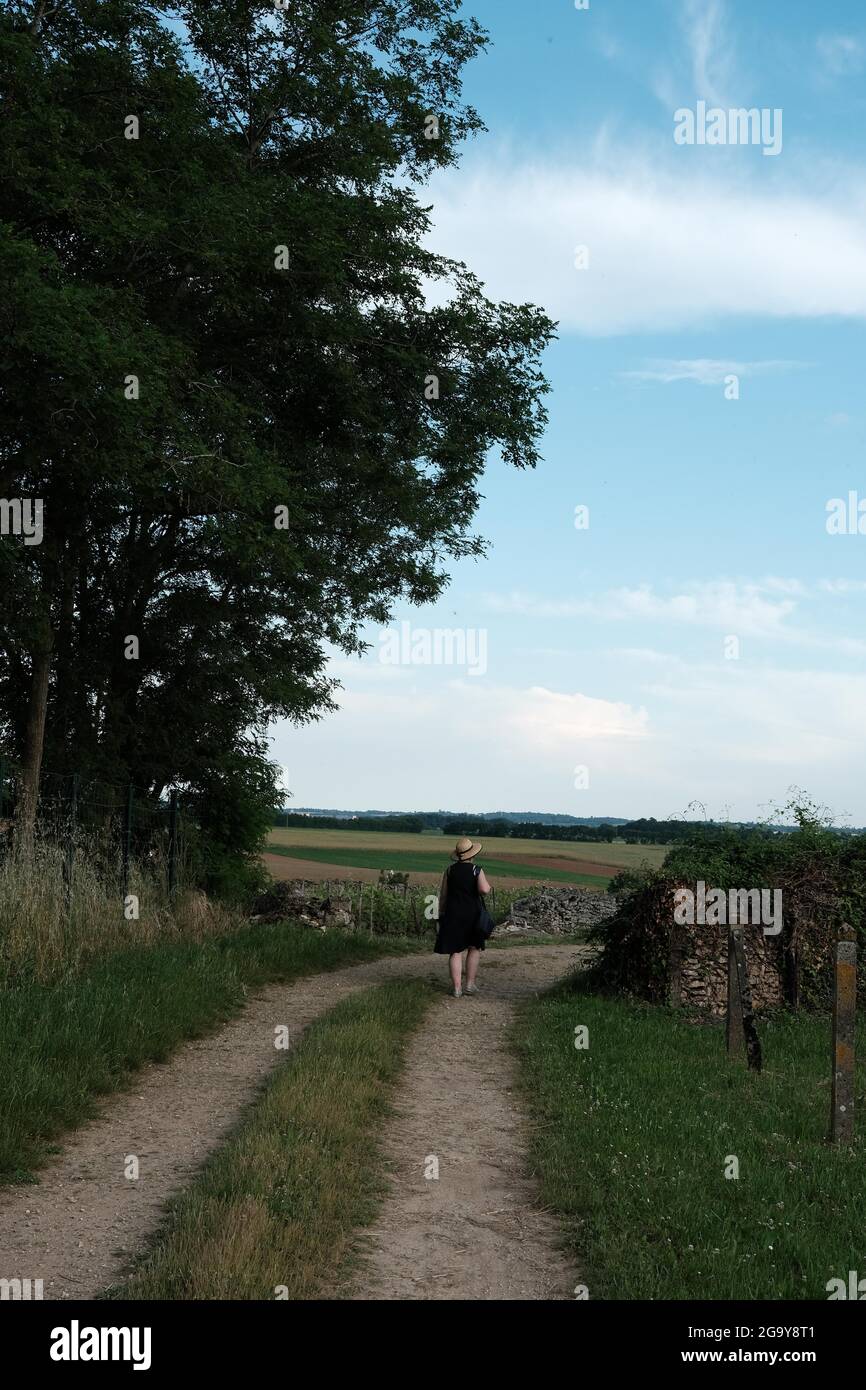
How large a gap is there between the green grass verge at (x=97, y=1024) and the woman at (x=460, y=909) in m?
2.40

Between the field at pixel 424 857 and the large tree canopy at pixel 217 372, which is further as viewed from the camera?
the field at pixel 424 857

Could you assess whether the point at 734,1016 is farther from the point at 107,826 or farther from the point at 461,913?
the point at 107,826

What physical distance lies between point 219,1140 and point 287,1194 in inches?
72.9

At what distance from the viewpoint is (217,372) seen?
18.8m

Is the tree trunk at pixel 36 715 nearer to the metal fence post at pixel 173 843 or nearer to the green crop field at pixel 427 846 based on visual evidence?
the metal fence post at pixel 173 843

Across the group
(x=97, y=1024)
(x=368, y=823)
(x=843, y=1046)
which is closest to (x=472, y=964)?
(x=97, y=1024)

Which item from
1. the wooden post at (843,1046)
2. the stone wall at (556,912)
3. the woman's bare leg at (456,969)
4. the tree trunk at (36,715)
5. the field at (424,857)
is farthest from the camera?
the field at (424,857)

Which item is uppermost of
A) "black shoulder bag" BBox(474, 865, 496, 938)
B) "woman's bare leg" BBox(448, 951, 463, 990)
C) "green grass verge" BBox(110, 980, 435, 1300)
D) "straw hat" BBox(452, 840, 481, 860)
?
"straw hat" BBox(452, 840, 481, 860)

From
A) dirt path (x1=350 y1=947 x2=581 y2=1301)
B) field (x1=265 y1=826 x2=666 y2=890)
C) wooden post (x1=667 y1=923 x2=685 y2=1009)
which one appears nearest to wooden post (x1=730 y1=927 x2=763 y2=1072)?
dirt path (x1=350 y1=947 x2=581 y2=1301)

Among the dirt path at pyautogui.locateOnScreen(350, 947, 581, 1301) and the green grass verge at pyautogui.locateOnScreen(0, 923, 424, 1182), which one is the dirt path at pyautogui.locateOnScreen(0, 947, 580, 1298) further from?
the green grass verge at pyautogui.locateOnScreen(0, 923, 424, 1182)

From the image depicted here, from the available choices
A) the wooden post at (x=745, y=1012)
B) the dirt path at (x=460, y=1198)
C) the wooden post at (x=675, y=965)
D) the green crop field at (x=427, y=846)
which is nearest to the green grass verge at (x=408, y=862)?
the green crop field at (x=427, y=846)

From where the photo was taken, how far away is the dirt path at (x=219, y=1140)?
558 centimetres

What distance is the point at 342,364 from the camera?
18.8m

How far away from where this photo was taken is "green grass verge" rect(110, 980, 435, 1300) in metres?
5.08
